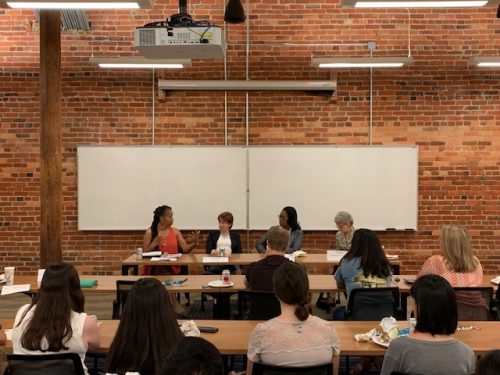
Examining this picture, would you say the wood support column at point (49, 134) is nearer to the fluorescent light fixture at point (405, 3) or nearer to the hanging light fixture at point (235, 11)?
the hanging light fixture at point (235, 11)

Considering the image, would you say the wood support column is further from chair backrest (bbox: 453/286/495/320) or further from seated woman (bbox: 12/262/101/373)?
chair backrest (bbox: 453/286/495/320)

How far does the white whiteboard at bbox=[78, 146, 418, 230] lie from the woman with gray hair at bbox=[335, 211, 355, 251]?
4.15 feet

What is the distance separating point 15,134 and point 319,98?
453 cm

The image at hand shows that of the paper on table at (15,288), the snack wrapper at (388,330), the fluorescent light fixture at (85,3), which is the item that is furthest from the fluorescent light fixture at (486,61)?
the paper on table at (15,288)

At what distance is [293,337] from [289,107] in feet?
19.9

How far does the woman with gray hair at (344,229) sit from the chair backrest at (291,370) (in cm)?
433

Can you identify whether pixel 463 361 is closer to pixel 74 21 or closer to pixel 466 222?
pixel 466 222

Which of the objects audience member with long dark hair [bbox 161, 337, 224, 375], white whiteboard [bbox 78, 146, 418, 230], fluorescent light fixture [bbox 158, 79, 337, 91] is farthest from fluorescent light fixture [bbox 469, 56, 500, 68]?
audience member with long dark hair [bbox 161, 337, 224, 375]

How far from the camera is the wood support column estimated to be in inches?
268

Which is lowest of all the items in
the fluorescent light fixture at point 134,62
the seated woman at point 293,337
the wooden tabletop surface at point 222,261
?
the wooden tabletop surface at point 222,261

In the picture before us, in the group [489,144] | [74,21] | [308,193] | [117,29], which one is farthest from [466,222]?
[74,21]

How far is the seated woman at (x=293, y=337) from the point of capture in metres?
3.17

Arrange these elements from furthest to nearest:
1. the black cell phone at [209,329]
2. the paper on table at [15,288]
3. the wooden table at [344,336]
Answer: the paper on table at [15,288]
the black cell phone at [209,329]
the wooden table at [344,336]

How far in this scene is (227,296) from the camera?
223 inches
